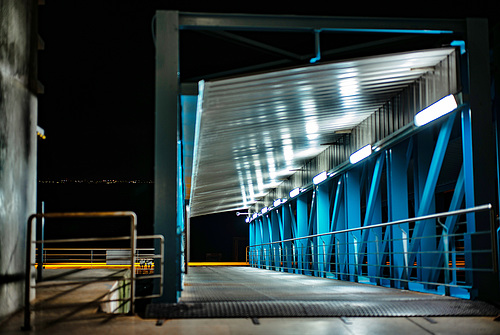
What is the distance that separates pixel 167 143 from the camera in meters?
6.00

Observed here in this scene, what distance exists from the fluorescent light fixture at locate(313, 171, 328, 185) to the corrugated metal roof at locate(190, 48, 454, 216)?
2.08 ft

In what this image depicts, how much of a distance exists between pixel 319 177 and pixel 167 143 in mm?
8514

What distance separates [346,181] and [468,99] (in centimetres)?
587

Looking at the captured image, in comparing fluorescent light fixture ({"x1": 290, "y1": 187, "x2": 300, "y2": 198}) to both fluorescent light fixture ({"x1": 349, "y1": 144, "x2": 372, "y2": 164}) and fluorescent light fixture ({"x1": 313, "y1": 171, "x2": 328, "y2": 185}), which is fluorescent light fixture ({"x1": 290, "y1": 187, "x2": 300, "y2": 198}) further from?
fluorescent light fixture ({"x1": 349, "y1": 144, "x2": 372, "y2": 164})

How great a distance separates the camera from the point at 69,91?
49.2 meters

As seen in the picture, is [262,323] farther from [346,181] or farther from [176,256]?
[346,181]

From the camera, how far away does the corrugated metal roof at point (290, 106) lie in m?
7.46

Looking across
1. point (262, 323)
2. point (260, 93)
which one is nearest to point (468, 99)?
point (260, 93)

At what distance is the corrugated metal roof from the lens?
746 cm

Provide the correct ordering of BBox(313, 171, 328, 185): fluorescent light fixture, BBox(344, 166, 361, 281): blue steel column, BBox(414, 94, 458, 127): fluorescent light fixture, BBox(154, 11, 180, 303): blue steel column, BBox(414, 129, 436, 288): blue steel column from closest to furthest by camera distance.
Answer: BBox(154, 11, 180, 303): blue steel column < BBox(414, 94, 458, 127): fluorescent light fixture < BBox(414, 129, 436, 288): blue steel column < BBox(344, 166, 361, 281): blue steel column < BBox(313, 171, 328, 185): fluorescent light fixture

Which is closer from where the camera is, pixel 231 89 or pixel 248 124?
pixel 231 89

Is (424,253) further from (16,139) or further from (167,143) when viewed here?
(16,139)

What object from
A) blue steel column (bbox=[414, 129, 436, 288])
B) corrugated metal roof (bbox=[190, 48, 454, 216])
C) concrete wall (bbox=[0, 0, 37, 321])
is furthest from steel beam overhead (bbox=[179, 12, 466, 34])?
blue steel column (bbox=[414, 129, 436, 288])

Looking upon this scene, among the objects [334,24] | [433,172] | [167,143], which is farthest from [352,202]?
[167,143]
